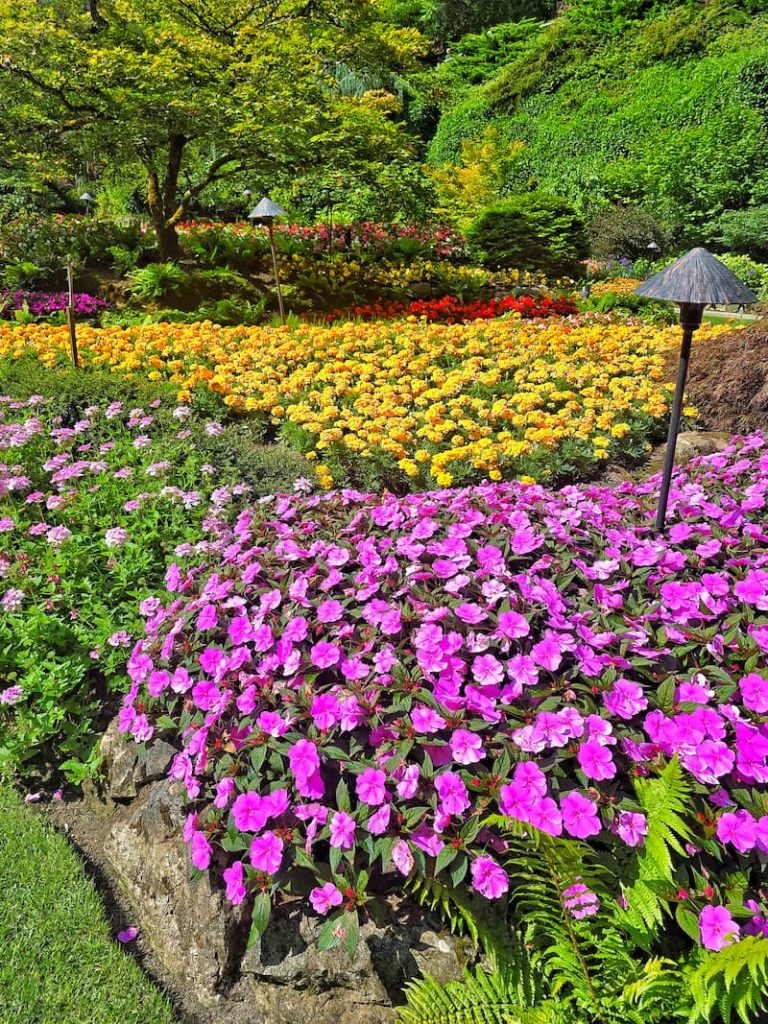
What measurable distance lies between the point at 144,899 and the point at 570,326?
6911 mm

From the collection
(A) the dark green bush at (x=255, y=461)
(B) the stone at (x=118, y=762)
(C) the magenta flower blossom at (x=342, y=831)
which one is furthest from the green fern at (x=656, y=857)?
(A) the dark green bush at (x=255, y=461)

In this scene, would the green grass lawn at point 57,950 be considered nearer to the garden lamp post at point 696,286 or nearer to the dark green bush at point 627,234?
the garden lamp post at point 696,286

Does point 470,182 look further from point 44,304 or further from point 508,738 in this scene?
point 508,738

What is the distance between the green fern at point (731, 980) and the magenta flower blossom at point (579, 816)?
0.99 feet

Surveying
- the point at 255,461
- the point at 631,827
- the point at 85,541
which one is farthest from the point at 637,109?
the point at 631,827

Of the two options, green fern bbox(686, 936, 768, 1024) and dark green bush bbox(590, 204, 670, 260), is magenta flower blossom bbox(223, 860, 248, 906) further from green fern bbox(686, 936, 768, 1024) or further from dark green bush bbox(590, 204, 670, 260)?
dark green bush bbox(590, 204, 670, 260)

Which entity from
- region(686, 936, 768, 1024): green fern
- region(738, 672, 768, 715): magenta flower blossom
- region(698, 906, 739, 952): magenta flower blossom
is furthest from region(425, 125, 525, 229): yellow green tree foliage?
region(686, 936, 768, 1024): green fern

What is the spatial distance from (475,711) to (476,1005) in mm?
618

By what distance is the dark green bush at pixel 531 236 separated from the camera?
1434 centimetres

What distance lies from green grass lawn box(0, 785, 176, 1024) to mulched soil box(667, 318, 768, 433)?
478 centimetres

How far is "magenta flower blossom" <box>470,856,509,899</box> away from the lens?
57.6 inches

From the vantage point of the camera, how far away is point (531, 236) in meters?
14.5

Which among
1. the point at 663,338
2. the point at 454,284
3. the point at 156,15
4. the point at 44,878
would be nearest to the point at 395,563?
the point at 44,878

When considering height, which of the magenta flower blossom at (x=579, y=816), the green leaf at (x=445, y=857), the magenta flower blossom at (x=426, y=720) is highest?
the magenta flower blossom at (x=426, y=720)
